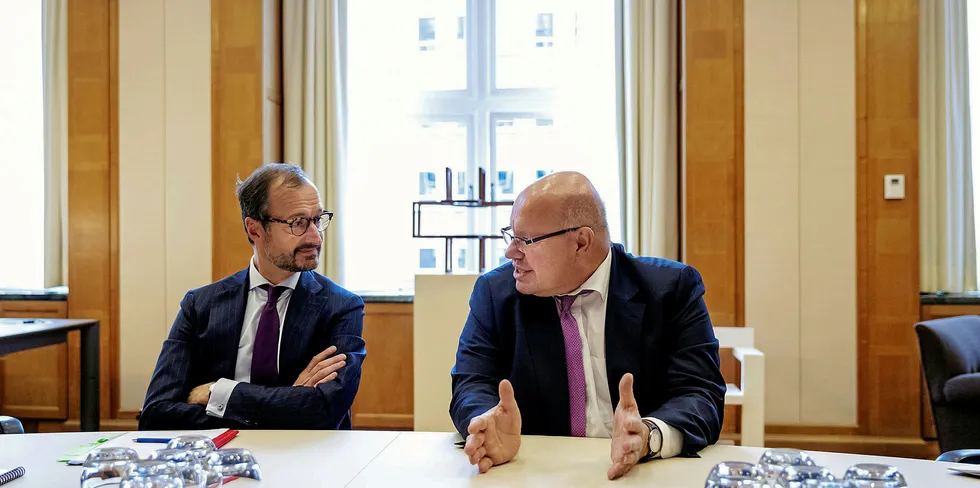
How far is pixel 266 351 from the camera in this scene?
82.7 inches

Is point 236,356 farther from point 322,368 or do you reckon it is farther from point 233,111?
point 233,111

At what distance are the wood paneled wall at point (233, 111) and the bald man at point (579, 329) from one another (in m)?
2.66

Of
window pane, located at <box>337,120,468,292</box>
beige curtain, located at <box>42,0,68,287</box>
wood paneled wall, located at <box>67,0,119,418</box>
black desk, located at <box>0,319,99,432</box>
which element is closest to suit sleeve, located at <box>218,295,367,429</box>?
black desk, located at <box>0,319,99,432</box>

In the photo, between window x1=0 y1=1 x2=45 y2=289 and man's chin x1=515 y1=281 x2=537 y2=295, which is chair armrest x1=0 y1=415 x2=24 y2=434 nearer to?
man's chin x1=515 y1=281 x2=537 y2=295

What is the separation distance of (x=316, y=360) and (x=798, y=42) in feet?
10.2

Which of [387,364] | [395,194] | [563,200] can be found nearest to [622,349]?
[563,200]

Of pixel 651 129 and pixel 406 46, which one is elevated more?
pixel 406 46

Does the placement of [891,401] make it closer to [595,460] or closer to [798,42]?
[798,42]

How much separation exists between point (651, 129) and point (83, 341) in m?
3.29

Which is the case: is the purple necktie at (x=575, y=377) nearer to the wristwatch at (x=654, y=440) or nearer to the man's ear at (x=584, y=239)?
the man's ear at (x=584, y=239)

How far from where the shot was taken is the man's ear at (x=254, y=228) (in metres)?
2.22

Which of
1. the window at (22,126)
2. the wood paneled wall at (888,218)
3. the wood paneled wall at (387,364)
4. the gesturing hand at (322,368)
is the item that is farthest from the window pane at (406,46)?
the gesturing hand at (322,368)

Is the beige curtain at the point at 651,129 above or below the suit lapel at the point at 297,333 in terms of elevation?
above

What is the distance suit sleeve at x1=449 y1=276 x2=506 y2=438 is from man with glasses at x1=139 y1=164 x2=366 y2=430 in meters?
0.35
